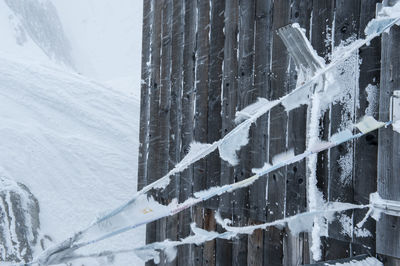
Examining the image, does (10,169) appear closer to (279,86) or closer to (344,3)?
(279,86)

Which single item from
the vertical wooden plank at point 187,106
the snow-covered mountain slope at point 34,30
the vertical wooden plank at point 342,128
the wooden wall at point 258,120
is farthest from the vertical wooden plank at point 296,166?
the snow-covered mountain slope at point 34,30

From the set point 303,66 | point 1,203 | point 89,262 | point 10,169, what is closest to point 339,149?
point 303,66

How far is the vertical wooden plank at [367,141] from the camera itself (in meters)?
1.89

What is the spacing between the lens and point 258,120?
8.62 feet

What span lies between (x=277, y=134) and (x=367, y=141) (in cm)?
63

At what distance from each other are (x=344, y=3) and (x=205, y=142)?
149cm

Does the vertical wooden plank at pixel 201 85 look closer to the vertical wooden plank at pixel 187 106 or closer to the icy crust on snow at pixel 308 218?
the vertical wooden plank at pixel 187 106

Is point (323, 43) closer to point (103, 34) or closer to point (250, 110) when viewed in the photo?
point (250, 110)

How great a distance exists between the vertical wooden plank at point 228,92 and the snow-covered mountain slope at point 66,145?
2.28 metres

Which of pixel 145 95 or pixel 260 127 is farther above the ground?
pixel 145 95

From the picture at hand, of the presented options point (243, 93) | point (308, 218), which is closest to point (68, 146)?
point (243, 93)

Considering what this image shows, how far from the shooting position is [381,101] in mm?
1827

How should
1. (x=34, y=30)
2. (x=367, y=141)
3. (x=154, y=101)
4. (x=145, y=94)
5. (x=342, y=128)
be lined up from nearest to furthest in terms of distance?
(x=367, y=141) → (x=342, y=128) → (x=154, y=101) → (x=145, y=94) → (x=34, y=30)

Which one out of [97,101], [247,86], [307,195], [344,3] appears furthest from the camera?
[97,101]
